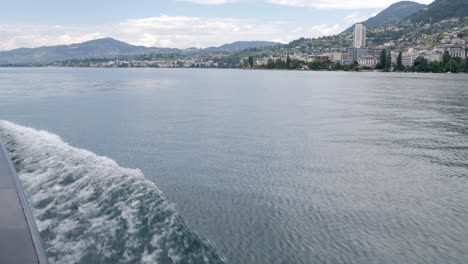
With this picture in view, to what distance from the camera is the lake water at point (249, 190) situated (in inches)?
480

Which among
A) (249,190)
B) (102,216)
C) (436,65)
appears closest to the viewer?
(102,216)

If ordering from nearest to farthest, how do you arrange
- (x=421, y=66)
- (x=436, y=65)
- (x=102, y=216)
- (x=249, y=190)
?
(x=102, y=216)
(x=249, y=190)
(x=436, y=65)
(x=421, y=66)

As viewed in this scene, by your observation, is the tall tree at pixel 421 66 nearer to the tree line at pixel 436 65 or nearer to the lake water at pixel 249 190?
the tree line at pixel 436 65

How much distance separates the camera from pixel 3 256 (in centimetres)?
704

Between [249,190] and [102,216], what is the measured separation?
618cm

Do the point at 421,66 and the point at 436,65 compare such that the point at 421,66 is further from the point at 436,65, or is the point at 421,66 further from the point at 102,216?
the point at 102,216

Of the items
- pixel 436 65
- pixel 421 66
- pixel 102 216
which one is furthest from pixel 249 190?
pixel 421 66

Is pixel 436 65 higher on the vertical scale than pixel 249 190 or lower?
higher

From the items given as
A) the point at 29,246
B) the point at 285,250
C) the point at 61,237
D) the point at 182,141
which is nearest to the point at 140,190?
the point at 61,237

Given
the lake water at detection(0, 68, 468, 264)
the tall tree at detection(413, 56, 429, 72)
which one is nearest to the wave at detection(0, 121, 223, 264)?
the lake water at detection(0, 68, 468, 264)

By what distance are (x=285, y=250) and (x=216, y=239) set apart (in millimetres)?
2007

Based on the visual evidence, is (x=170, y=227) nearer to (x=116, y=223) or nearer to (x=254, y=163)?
(x=116, y=223)

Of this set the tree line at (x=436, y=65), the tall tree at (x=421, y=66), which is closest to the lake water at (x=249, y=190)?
the tree line at (x=436, y=65)

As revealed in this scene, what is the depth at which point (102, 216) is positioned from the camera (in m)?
13.4
